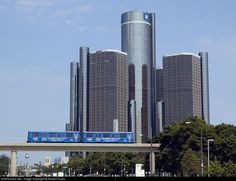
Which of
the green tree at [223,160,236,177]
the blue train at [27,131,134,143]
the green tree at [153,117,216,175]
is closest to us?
the green tree at [223,160,236,177]

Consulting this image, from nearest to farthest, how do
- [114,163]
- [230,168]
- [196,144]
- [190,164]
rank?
[190,164] < [230,168] < [196,144] < [114,163]

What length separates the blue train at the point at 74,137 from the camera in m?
128

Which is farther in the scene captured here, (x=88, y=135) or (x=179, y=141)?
(x=88, y=135)

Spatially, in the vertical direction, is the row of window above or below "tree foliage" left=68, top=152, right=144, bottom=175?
above

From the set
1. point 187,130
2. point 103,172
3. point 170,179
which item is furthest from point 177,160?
point 170,179

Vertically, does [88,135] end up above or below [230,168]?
above

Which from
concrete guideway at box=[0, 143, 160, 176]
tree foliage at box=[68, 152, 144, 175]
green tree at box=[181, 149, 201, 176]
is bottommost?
tree foliage at box=[68, 152, 144, 175]

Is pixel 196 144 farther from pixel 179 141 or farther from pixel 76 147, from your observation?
pixel 76 147

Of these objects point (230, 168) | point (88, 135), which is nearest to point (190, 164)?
point (230, 168)

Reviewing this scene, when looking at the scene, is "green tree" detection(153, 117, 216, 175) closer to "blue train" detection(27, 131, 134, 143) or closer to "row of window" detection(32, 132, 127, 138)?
"blue train" detection(27, 131, 134, 143)

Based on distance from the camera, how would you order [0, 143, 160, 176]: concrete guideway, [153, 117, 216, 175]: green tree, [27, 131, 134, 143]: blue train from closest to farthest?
[153, 117, 216, 175]: green tree, [0, 143, 160, 176]: concrete guideway, [27, 131, 134, 143]: blue train

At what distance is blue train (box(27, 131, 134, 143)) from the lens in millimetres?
127562

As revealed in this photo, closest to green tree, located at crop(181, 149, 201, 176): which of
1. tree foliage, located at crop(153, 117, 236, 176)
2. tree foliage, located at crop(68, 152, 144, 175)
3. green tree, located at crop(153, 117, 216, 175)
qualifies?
tree foliage, located at crop(153, 117, 236, 176)

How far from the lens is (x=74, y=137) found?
420 ft
